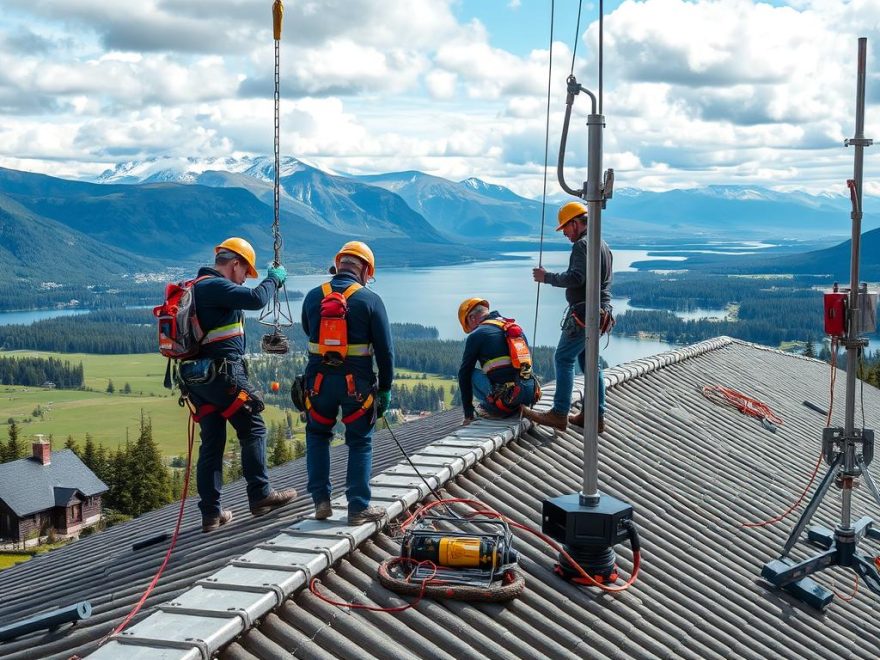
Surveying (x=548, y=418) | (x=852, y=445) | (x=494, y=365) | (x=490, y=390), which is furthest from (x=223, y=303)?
(x=852, y=445)

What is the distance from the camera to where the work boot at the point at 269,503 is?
28.7ft

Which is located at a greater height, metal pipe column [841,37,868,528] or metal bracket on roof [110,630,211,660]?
metal pipe column [841,37,868,528]

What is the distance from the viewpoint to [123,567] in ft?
28.4

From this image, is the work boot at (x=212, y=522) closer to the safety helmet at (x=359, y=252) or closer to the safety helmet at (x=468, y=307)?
the safety helmet at (x=359, y=252)

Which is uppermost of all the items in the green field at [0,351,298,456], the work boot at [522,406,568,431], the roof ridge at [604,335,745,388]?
the roof ridge at [604,335,745,388]

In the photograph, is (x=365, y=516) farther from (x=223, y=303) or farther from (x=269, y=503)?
(x=223, y=303)

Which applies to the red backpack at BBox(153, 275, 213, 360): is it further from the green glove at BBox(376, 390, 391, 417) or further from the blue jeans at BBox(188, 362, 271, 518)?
the green glove at BBox(376, 390, 391, 417)

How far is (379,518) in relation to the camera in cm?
742

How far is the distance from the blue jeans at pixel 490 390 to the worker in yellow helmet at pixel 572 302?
0.15 metres

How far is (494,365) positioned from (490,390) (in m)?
0.45

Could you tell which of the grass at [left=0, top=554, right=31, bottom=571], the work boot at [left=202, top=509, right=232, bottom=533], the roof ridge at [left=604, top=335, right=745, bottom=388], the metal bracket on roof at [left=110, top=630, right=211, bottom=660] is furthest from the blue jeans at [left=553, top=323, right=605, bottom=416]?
the grass at [left=0, top=554, right=31, bottom=571]

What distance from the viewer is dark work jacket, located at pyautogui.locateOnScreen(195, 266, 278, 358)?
25.7 ft

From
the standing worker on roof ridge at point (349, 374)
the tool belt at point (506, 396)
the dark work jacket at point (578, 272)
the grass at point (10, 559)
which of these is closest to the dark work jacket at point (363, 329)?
the standing worker on roof ridge at point (349, 374)

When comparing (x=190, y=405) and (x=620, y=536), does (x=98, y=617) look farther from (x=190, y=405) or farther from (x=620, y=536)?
(x=620, y=536)
